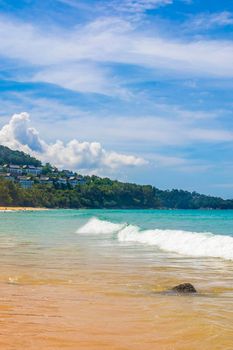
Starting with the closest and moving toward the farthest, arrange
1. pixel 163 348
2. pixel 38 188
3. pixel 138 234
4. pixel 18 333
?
pixel 163 348 < pixel 18 333 < pixel 138 234 < pixel 38 188

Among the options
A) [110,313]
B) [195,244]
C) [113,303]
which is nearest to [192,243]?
[195,244]

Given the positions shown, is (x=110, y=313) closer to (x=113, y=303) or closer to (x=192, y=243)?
(x=113, y=303)

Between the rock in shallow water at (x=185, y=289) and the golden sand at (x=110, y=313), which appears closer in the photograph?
the golden sand at (x=110, y=313)

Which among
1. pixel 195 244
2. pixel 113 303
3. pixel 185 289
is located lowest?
pixel 113 303

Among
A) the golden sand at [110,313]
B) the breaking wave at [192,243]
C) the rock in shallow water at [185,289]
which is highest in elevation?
the breaking wave at [192,243]

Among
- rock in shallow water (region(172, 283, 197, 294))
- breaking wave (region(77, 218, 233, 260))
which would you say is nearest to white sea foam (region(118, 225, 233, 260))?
breaking wave (region(77, 218, 233, 260))

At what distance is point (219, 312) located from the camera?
9.23 meters

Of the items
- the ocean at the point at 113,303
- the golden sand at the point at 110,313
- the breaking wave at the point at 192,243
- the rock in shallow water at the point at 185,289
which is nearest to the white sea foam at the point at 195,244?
the breaking wave at the point at 192,243

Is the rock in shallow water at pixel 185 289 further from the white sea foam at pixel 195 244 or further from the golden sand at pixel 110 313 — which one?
the white sea foam at pixel 195 244

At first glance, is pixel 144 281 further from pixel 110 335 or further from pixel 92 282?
pixel 110 335

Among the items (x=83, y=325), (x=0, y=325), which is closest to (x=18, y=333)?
(x=0, y=325)

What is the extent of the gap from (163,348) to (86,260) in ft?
37.4

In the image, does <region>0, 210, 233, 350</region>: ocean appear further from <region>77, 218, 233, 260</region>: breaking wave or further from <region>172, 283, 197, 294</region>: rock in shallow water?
<region>77, 218, 233, 260</region>: breaking wave

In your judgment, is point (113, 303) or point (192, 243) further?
point (192, 243)
